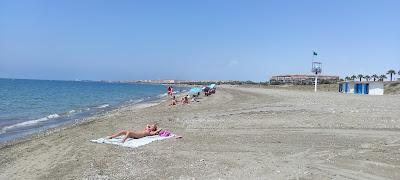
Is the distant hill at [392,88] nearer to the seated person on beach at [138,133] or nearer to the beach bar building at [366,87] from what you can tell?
the beach bar building at [366,87]

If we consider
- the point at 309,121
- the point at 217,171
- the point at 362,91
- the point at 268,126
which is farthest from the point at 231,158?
the point at 362,91

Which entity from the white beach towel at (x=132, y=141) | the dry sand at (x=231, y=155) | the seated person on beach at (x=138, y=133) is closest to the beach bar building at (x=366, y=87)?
the dry sand at (x=231, y=155)

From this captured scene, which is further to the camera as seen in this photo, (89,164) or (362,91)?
(362,91)

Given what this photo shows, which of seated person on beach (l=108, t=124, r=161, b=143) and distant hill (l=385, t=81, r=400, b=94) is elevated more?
seated person on beach (l=108, t=124, r=161, b=143)

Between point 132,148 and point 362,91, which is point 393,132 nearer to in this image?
point 132,148

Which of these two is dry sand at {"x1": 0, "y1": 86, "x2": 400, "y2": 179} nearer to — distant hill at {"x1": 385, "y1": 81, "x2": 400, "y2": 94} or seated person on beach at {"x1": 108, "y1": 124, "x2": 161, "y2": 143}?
seated person on beach at {"x1": 108, "y1": 124, "x2": 161, "y2": 143}

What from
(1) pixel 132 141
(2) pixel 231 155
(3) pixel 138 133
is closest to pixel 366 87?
(3) pixel 138 133

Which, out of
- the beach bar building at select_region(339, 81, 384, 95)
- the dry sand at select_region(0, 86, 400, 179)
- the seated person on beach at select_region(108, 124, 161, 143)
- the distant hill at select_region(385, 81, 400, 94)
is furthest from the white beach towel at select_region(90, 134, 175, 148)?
the distant hill at select_region(385, 81, 400, 94)

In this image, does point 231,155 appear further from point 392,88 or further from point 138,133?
point 392,88

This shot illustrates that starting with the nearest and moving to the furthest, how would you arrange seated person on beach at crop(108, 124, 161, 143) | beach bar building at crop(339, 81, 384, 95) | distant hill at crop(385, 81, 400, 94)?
seated person on beach at crop(108, 124, 161, 143), beach bar building at crop(339, 81, 384, 95), distant hill at crop(385, 81, 400, 94)

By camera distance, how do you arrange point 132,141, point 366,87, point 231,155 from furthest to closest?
point 366,87, point 132,141, point 231,155

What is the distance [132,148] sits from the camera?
43.6ft

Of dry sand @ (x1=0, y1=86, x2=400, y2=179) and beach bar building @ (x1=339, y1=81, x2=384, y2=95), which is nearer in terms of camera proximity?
dry sand @ (x1=0, y1=86, x2=400, y2=179)

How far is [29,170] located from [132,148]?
3.03m
